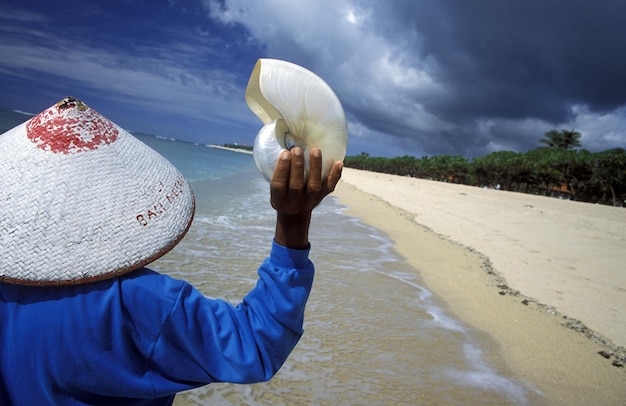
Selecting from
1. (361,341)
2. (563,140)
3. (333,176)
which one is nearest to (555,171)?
(563,140)

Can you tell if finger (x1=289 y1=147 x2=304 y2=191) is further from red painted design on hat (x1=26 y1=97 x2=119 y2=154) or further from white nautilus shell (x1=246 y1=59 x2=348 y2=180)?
red painted design on hat (x1=26 y1=97 x2=119 y2=154)

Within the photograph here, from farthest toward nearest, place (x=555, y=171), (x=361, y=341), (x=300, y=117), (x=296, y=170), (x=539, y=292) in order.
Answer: (x=555, y=171), (x=539, y=292), (x=361, y=341), (x=300, y=117), (x=296, y=170)

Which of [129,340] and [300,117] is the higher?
[300,117]

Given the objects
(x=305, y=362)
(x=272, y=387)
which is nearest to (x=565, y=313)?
(x=305, y=362)

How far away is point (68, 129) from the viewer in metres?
0.80

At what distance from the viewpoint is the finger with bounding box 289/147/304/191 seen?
85cm

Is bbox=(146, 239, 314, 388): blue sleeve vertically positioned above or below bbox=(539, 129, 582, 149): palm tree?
below

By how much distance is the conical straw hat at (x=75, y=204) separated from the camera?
2.35 ft

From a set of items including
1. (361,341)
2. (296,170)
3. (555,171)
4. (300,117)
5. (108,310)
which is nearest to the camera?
(108,310)

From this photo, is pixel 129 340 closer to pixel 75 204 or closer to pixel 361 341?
pixel 75 204

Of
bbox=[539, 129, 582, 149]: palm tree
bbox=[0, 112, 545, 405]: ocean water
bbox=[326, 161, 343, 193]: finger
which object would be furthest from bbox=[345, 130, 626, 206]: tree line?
bbox=[326, 161, 343, 193]: finger

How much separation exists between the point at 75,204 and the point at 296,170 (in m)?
0.44

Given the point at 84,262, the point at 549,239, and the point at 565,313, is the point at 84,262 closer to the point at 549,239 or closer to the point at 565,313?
the point at 565,313

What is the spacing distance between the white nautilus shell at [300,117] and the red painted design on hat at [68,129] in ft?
1.13
